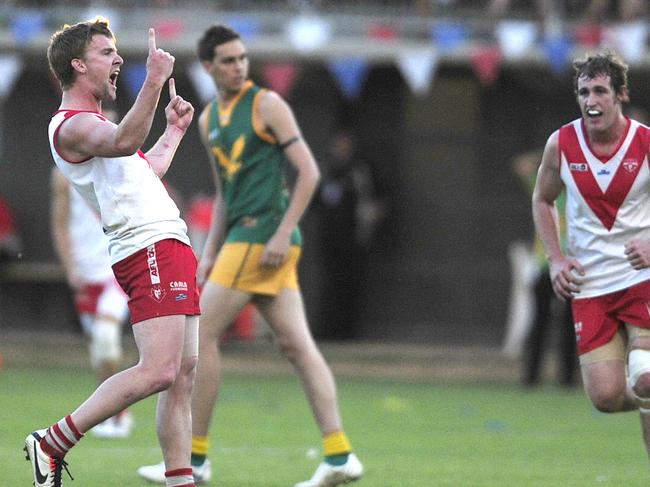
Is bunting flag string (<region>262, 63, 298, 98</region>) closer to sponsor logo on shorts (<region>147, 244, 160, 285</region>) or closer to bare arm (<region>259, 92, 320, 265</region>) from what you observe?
bare arm (<region>259, 92, 320, 265</region>)

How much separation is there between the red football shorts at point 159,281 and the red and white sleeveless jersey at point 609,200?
7.26 ft

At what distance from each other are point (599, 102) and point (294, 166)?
1919 mm

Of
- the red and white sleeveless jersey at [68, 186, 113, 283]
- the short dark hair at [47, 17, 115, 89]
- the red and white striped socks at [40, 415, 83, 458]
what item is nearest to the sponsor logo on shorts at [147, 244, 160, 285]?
the red and white striped socks at [40, 415, 83, 458]

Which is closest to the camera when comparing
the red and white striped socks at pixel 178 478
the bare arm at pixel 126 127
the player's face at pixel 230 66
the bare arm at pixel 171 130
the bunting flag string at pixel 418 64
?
the bare arm at pixel 126 127

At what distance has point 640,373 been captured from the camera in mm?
A: 7441

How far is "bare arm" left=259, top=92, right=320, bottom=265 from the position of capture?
8555mm

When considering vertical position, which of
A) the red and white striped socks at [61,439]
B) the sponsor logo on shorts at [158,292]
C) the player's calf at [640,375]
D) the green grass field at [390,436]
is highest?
the sponsor logo on shorts at [158,292]

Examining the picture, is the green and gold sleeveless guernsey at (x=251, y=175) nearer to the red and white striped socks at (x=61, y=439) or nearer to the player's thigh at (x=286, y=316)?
the player's thigh at (x=286, y=316)

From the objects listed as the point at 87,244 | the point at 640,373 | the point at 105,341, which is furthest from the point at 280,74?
the point at 640,373

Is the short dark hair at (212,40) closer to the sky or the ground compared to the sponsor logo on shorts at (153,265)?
closer to the sky

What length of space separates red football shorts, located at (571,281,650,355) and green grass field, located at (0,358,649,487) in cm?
121

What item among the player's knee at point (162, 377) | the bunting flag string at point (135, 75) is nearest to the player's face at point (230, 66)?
the player's knee at point (162, 377)

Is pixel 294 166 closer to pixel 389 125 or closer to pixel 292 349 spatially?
pixel 292 349

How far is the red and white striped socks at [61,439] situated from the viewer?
6.68 m
